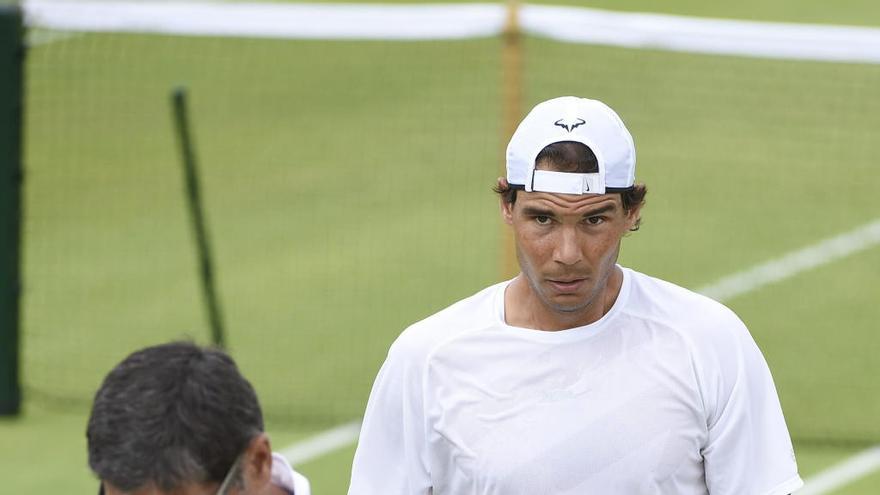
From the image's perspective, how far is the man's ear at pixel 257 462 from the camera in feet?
11.4

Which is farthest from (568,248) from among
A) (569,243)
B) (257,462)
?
(257,462)

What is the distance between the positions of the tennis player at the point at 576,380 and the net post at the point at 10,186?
18.7 ft

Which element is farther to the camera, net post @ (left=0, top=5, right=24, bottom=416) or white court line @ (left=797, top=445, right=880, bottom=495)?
net post @ (left=0, top=5, right=24, bottom=416)

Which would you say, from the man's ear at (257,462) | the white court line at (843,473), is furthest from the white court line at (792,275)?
the man's ear at (257,462)

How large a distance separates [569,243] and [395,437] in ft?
2.37

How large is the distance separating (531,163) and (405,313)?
7.01 metres

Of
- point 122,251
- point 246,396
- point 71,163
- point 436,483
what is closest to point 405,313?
point 122,251

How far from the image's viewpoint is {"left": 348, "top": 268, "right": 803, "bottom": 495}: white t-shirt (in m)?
4.53

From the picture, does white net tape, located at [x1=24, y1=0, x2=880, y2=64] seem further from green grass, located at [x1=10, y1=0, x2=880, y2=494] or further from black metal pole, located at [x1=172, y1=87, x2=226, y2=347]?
green grass, located at [x1=10, y1=0, x2=880, y2=494]

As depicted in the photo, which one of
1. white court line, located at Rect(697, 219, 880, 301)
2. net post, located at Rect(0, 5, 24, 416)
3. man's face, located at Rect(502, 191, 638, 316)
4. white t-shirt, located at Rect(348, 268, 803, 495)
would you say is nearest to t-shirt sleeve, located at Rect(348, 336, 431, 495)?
white t-shirt, located at Rect(348, 268, 803, 495)

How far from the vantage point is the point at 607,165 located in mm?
4594

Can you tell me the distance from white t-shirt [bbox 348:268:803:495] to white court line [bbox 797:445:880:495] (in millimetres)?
4657

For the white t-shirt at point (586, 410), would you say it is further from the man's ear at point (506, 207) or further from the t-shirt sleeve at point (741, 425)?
the man's ear at point (506, 207)

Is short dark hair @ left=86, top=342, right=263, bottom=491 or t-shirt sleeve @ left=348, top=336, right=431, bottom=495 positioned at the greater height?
short dark hair @ left=86, top=342, right=263, bottom=491
